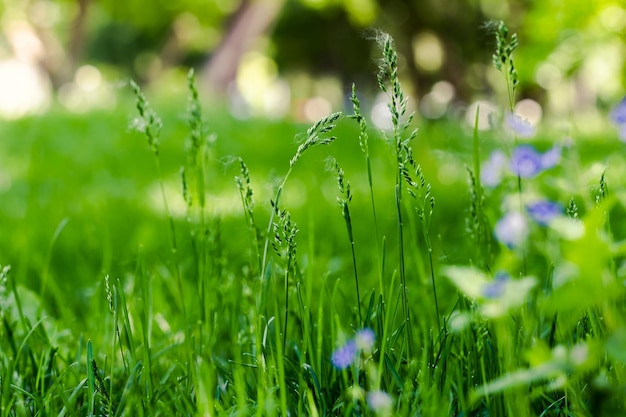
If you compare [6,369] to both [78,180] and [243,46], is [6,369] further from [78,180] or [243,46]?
[243,46]

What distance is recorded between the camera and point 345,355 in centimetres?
91

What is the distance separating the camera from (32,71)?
24.1 meters

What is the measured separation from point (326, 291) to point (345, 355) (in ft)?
1.19

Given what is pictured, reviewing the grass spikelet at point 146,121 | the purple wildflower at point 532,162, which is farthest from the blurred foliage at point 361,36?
the grass spikelet at point 146,121

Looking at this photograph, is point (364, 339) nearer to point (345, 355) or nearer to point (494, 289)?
point (345, 355)

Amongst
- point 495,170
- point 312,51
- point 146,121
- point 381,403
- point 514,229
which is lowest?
point 381,403

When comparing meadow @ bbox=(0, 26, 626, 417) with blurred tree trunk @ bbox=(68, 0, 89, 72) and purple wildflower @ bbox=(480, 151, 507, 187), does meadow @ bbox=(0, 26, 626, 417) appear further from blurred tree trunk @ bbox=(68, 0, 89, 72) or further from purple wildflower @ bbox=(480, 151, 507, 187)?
blurred tree trunk @ bbox=(68, 0, 89, 72)

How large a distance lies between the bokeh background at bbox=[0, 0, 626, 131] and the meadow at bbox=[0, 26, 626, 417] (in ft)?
0.71

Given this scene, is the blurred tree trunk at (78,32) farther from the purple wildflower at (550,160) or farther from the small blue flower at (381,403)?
the small blue flower at (381,403)

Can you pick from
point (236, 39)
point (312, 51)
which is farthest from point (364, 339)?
point (312, 51)

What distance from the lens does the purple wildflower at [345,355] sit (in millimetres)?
886

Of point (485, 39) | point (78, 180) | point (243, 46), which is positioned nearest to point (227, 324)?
point (485, 39)

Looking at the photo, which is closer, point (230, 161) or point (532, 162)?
point (230, 161)

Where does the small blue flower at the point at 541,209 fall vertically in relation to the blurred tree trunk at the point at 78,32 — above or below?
below
